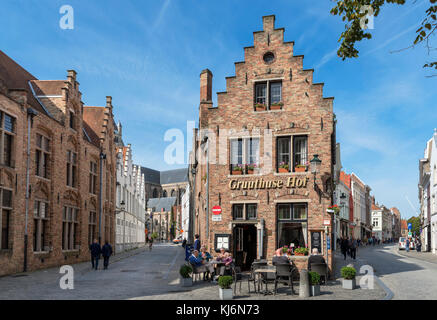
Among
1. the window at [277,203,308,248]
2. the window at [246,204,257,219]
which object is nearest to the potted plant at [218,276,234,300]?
the window at [277,203,308,248]

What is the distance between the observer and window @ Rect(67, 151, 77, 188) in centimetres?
2842

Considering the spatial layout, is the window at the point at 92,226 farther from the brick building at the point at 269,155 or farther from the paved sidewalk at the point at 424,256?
the paved sidewalk at the point at 424,256

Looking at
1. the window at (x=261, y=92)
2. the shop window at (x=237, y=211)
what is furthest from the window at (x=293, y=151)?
the shop window at (x=237, y=211)

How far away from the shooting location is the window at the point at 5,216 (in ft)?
65.1

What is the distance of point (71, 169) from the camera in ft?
93.8

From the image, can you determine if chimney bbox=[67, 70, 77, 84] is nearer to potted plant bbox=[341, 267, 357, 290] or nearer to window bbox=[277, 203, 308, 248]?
window bbox=[277, 203, 308, 248]

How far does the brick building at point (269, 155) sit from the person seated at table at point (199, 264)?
2373 millimetres

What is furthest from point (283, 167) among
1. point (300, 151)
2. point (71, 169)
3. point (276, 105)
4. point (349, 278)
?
point (71, 169)

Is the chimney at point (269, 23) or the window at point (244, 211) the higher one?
the chimney at point (269, 23)

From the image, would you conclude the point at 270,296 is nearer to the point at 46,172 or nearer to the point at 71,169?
the point at 46,172

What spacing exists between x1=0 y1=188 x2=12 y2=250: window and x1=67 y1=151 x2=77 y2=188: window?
7820 mm

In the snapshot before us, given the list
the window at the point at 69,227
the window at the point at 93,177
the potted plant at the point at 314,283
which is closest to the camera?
A: the potted plant at the point at 314,283
